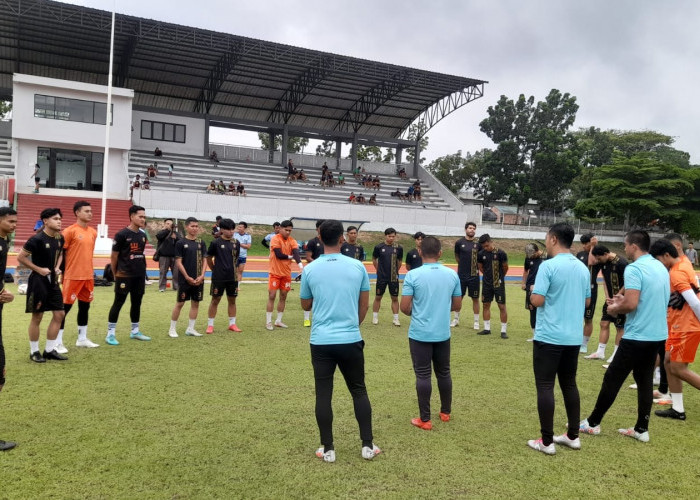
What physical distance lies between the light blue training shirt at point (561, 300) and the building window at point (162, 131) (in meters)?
36.8

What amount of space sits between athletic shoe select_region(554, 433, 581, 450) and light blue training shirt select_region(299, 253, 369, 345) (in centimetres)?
216

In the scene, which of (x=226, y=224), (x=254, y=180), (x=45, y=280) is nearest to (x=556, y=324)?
(x=226, y=224)

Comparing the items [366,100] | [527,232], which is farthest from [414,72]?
[527,232]

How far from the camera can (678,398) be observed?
5.46m

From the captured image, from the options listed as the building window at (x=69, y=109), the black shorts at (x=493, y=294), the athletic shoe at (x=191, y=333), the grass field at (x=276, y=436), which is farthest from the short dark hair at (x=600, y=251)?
the building window at (x=69, y=109)

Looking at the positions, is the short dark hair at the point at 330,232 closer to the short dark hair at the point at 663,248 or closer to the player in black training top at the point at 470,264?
the short dark hair at the point at 663,248

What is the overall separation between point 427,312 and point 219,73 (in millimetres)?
34443

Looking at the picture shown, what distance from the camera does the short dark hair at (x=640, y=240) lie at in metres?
4.75

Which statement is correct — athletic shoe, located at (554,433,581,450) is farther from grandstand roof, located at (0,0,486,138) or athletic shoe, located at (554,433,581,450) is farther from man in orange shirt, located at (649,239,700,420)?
grandstand roof, located at (0,0,486,138)

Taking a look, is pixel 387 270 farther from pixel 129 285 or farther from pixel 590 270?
pixel 129 285

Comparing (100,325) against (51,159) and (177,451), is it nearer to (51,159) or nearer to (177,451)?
(177,451)

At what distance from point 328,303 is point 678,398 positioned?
415 centimetres

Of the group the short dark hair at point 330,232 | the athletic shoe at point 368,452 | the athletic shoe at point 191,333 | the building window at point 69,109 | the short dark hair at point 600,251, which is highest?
the building window at point 69,109

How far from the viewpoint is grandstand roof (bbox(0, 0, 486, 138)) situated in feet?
96.5
